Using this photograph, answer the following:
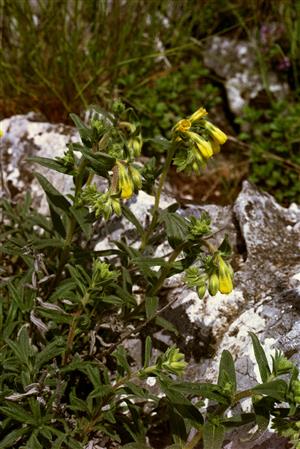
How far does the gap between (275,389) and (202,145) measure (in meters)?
0.76

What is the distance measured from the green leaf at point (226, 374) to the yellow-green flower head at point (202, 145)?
0.61m

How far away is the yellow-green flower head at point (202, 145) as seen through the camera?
2062 millimetres

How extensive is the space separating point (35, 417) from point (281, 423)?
81cm

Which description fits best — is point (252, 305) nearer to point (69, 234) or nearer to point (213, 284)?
point (213, 284)

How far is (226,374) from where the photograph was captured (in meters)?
1.89

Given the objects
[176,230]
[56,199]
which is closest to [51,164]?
[56,199]

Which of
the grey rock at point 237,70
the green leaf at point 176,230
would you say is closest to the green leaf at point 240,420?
the green leaf at point 176,230

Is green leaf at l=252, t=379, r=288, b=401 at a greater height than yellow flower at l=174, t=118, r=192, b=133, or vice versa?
yellow flower at l=174, t=118, r=192, b=133

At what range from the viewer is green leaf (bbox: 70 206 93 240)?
90.0 inches

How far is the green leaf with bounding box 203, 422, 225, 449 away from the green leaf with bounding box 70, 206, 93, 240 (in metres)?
0.75

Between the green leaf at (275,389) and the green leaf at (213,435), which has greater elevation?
the green leaf at (275,389)

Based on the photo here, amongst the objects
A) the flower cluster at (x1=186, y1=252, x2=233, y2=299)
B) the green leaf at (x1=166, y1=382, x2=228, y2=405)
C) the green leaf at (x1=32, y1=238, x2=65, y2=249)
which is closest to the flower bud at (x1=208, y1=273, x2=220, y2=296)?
the flower cluster at (x1=186, y1=252, x2=233, y2=299)

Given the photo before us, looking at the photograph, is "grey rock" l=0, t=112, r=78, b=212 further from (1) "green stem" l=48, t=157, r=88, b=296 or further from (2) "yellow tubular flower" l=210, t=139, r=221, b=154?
(2) "yellow tubular flower" l=210, t=139, r=221, b=154

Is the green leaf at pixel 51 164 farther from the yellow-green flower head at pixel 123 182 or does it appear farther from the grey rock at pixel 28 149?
the grey rock at pixel 28 149
